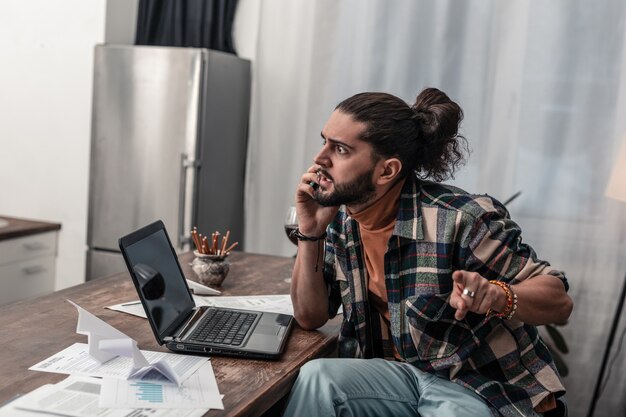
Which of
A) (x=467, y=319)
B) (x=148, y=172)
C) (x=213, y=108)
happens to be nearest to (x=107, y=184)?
(x=148, y=172)

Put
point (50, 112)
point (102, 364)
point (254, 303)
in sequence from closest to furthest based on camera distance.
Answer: point (102, 364), point (254, 303), point (50, 112)

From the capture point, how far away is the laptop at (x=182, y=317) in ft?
4.94

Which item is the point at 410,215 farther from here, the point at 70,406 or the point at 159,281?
the point at 70,406

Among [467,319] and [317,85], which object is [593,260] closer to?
[317,85]

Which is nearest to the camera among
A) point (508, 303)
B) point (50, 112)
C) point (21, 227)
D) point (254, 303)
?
point (508, 303)

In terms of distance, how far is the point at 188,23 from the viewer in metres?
3.93

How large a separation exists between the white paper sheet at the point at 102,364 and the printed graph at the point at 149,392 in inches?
1.3

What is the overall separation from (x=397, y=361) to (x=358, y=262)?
0.25 metres

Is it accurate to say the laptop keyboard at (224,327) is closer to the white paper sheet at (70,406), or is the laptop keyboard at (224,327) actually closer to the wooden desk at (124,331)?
the wooden desk at (124,331)

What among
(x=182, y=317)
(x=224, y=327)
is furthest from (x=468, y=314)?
(x=182, y=317)

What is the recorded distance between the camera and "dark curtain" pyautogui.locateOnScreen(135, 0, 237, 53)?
3881mm

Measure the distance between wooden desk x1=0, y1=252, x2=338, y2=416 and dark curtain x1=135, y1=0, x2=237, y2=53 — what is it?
2049 millimetres

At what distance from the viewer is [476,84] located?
3.43m

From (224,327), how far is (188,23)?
2630 mm
